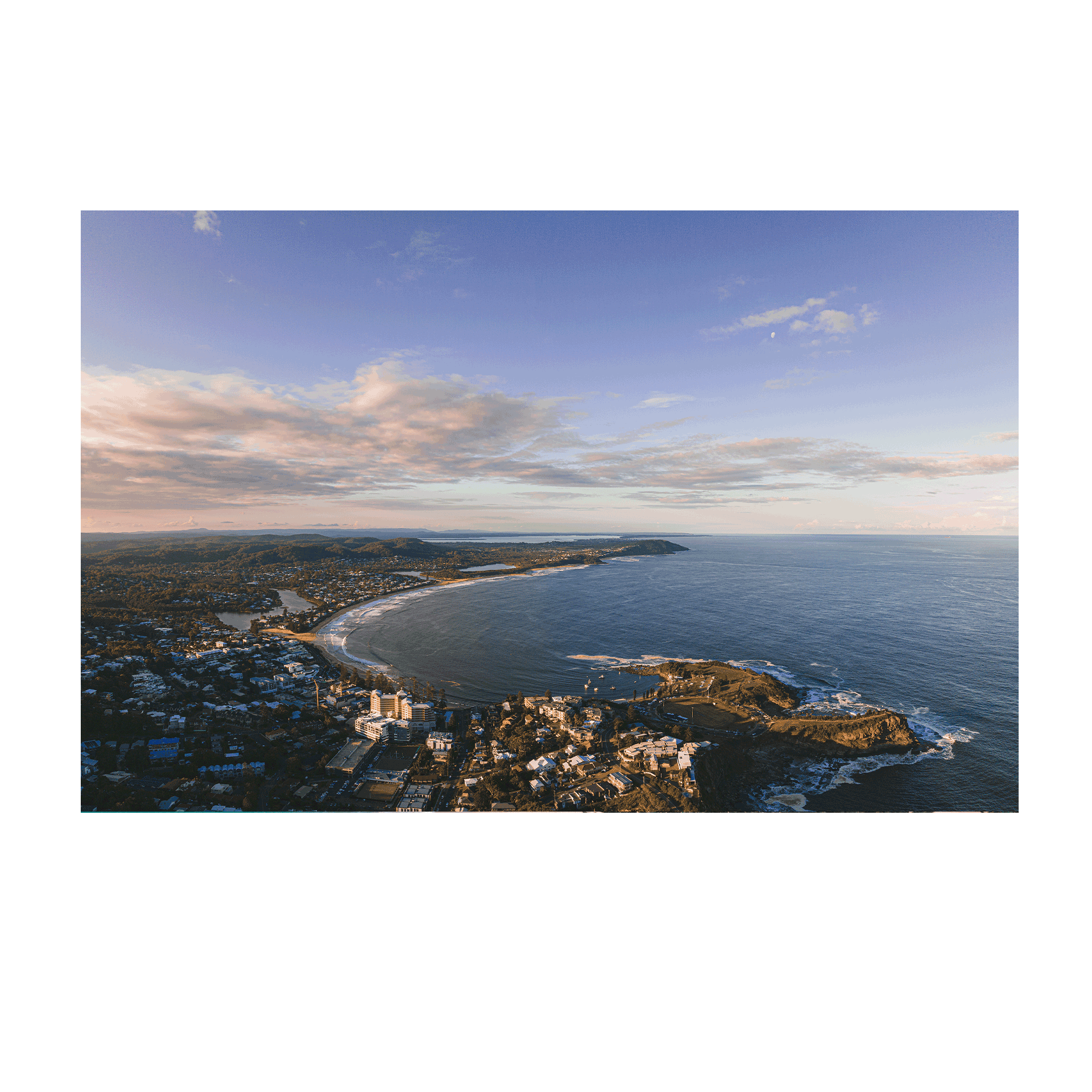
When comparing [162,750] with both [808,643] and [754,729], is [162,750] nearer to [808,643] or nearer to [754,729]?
[754,729]

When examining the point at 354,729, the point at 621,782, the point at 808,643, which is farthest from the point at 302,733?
the point at 808,643

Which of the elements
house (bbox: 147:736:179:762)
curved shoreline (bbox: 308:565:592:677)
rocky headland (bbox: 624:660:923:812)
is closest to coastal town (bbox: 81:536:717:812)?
house (bbox: 147:736:179:762)

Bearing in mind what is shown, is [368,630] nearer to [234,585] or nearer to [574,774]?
[234,585]

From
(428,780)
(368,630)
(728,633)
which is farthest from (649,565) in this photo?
(428,780)

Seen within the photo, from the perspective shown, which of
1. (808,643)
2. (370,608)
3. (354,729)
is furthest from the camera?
(370,608)

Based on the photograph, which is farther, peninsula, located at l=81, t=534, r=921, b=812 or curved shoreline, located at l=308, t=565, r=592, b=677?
curved shoreline, located at l=308, t=565, r=592, b=677

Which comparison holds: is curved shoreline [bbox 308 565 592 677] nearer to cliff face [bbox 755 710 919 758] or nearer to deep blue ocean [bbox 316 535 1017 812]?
deep blue ocean [bbox 316 535 1017 812]
